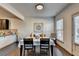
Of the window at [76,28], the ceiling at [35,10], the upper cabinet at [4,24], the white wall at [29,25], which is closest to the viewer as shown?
the window at [76,28]

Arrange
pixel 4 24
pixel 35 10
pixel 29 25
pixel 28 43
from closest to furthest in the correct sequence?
1. pixel 28 43
2. pixel 35 10
3. pixel 4 24
4. pixel 29 25

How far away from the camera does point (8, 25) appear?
11.9 m

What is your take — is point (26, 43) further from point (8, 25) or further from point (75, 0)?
point (8, 25)

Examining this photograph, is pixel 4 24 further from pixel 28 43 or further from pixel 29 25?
pixel 28 43

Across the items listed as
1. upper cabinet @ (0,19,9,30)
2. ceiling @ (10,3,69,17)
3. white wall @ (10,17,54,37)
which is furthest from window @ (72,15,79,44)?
upper cabinet @ (0,19,9,30)

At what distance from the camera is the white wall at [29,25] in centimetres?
1191

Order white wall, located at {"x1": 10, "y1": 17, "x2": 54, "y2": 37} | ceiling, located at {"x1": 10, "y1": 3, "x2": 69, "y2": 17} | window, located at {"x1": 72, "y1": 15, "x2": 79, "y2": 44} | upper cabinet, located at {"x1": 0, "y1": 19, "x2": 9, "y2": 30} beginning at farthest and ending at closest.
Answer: white wall, located at {"x1": 10, "y1": 17, "x2": 54, "y2": 37}, upper cabinet, located at {"x1": 0, "y1": 19, "x2": 9, "y2": 30}, ceiling, located at {"x1": 10, "y1": 3, "x2": 69, "y2": 17}, window, located at {"x1": 72, "y1": 15, "x2": 79, "y2": 44}

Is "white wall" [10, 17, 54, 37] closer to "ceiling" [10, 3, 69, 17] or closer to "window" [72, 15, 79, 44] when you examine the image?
"ceiling" [10, 3, 69, 17]

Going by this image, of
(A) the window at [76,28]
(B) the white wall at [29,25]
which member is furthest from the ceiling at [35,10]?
(B) the white wall at [29,25]

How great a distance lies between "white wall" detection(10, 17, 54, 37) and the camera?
39.1 ft

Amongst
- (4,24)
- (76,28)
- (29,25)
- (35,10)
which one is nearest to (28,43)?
(76,28)

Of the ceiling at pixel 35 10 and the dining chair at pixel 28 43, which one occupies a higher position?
the ceiling at pixel 35 10

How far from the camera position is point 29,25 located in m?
11.9

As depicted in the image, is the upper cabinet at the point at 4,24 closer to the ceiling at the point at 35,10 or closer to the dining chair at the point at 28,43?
the ceiling at the point at 35,10
